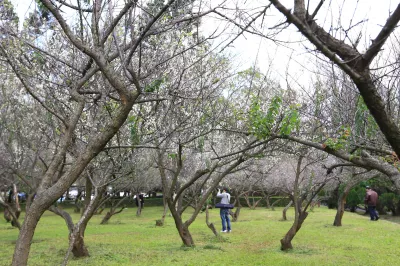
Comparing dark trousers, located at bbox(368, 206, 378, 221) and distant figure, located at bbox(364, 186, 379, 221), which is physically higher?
distant figure, located at bbox(364, 186, 379, 221)

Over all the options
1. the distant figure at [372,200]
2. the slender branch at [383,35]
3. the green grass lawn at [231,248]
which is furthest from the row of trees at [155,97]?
the distant figure at [372,200]

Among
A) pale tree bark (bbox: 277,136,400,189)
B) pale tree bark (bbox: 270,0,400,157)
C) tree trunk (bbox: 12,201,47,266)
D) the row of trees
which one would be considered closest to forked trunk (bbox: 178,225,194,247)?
the row of trees

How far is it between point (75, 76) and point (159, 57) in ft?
4.52

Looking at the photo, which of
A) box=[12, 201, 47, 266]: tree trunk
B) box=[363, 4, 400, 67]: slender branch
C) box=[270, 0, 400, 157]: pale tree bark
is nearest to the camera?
box=[363, 4, 400, 67]: slender branch

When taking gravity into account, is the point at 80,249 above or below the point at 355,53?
below

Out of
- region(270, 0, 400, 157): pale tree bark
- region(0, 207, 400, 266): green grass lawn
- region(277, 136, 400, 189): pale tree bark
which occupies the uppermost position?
region(270, 0, 400, 157): pale tree bark

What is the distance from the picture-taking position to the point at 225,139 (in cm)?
1251

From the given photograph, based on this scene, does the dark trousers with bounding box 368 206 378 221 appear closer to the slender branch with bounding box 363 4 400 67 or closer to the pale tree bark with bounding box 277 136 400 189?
the pale tree bark with bounding box 277 136 400 189

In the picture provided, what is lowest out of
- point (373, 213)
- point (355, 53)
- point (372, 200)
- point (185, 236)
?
point (185, 236)

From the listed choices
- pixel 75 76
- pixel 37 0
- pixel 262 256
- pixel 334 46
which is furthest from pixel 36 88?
pixel 262 256

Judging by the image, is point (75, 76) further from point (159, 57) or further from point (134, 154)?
point (134, 154)

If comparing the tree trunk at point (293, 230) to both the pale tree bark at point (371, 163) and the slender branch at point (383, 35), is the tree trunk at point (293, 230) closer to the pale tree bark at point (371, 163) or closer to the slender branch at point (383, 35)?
the pale tree bark at point (371, 163)

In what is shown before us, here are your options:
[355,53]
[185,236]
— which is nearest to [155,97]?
[355,53]

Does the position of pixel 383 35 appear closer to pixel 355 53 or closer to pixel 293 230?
pixel 355 53
